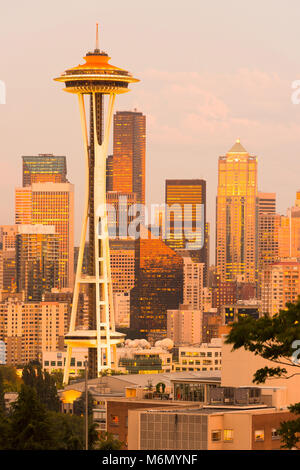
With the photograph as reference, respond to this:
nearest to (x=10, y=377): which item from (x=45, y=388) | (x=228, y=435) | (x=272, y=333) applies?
(x=45, y=388)

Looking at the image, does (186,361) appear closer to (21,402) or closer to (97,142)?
(97,142)

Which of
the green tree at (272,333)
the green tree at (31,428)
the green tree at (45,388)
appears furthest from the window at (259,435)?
the green tree at (45,388)

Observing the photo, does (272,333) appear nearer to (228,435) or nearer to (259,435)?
(228,435)

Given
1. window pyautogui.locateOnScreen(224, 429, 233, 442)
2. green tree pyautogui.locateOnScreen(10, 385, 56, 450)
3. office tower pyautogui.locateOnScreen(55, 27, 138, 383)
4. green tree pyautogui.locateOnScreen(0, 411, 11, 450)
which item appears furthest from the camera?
office tower pyautogui.locateOnScreen(55, 27, 138, 383)

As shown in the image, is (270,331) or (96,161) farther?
(96,161)

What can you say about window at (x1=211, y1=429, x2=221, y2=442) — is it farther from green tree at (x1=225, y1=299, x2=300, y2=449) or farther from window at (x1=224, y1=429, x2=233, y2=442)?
green tree at (x1=225, y1=299, x2=300, y2=449)

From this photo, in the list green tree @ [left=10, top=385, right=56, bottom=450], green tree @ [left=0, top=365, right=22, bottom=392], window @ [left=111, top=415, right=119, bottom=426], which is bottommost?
green tree @ [left=0, top=365, right=22, bottom=392]

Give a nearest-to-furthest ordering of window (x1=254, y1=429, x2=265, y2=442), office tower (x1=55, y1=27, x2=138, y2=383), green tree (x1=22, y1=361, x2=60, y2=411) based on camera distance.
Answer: window (x1=254, y1=429, x2=265, y2=442), green tree (x1=22, y1=361, x2=60, y2=411), office tower (x1=55, y1=27, x2=138, y2=383)

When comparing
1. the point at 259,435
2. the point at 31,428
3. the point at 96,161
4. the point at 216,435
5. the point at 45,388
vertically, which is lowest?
the point at 45,388

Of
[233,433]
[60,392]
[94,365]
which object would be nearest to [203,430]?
[233,433]

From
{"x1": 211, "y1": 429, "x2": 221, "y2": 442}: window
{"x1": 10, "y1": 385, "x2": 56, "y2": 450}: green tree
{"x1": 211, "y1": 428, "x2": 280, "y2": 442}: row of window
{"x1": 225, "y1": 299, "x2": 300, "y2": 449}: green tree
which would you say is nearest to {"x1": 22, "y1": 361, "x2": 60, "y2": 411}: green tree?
{"x1": 211, "y1": 428, "x2": 280, "y2": 442}: row of window

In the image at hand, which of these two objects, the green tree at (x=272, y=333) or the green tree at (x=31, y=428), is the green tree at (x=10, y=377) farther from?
the green tree at (x=272, y=333)

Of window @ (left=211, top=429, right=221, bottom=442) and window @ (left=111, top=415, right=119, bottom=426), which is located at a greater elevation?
window @ (left=211, top=429, right=221, bottom=442)
